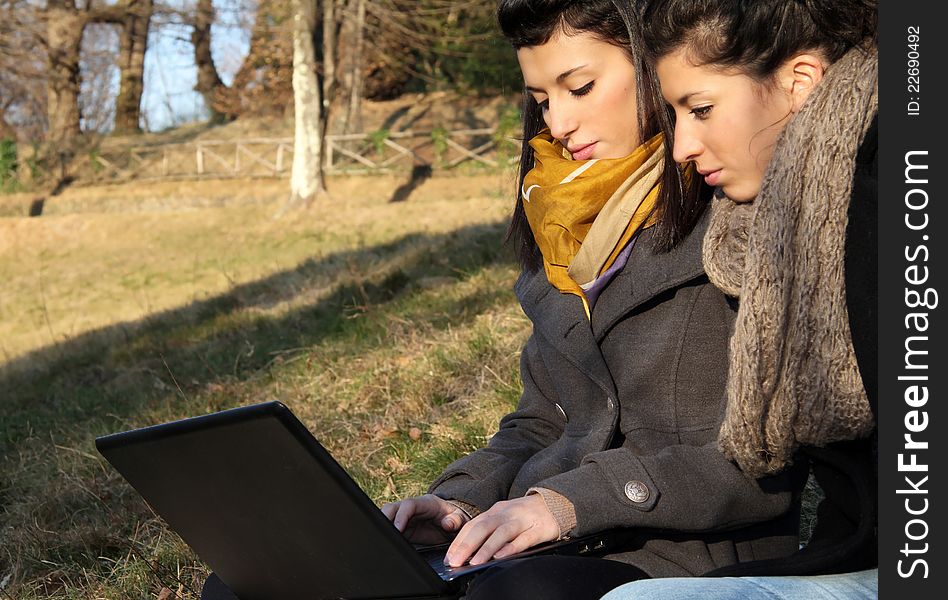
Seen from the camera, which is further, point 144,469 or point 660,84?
point 660,84

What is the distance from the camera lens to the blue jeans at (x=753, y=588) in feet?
5.60

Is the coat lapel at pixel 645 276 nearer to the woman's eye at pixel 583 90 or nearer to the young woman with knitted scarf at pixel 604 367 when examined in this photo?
the young woman with knitted scarf at pixel 604 367

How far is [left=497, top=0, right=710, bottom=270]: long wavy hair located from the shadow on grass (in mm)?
3606

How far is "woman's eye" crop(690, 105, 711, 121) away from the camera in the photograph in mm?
2072

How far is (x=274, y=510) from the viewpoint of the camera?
1886 mm

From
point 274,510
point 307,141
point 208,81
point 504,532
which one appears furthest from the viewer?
point 208,81

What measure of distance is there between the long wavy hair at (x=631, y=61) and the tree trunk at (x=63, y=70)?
74.6ft

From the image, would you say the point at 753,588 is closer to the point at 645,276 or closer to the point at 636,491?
the point at 636,491

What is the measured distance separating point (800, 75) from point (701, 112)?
21 cm

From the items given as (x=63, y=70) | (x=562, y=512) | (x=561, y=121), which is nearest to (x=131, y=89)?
(x=63, y=70)

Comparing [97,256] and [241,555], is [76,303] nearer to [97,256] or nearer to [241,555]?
[97,256]

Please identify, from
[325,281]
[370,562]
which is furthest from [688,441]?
[325,281]

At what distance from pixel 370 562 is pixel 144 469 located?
446 millimetres
